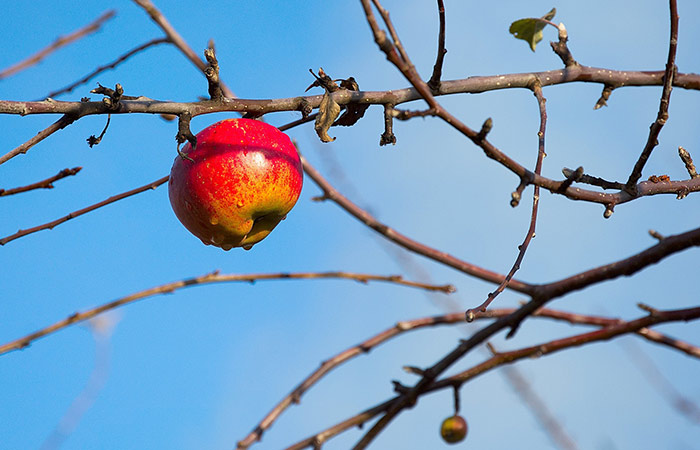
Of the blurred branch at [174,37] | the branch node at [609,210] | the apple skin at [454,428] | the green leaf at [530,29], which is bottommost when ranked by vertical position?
the branch node at [609,210]

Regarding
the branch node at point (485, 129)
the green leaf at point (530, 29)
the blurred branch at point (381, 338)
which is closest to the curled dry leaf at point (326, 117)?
the branch node at point (485, 129)

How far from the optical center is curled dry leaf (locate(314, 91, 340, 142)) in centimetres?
156

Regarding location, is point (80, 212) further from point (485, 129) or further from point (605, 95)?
point (605, 95)

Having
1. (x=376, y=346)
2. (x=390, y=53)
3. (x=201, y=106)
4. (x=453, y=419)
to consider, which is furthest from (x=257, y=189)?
(x=453, y=419)

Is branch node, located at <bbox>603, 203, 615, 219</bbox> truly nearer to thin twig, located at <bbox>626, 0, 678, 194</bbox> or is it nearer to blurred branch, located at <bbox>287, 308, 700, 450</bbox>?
thin twig, located at <bbox>626, 0, 678, 194</bbox>

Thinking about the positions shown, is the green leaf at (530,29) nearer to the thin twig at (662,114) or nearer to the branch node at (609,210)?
the thin twig at (662,114)

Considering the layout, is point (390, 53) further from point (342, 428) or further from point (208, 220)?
point (342, 428)

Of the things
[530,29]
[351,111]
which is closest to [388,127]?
[351,111]

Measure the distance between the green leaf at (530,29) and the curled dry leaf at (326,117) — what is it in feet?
2.73

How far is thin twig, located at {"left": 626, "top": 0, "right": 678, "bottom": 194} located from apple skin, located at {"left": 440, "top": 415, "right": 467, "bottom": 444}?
1.25m

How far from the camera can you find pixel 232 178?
1695 mm

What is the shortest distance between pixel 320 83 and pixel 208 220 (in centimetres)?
43

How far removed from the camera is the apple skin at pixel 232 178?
5.54ft

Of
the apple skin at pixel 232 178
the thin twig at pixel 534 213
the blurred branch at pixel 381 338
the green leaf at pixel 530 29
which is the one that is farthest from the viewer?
the blurred branch at pixel 381 338
